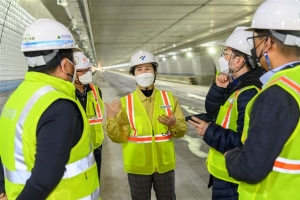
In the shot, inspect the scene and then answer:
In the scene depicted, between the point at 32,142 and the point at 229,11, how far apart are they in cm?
1108

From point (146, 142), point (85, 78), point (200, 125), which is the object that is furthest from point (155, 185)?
point (85, 78)

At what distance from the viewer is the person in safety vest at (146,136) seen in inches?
120

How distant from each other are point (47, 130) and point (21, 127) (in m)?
0.18

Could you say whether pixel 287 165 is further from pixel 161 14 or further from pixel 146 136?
pixel 161 14

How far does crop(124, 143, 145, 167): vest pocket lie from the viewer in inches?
120

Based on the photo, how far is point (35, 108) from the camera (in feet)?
5.42

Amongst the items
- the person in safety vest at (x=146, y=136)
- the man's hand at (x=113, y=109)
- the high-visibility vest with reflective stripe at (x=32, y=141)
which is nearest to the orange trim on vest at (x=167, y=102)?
the person in safety vest at (x=146, y=136)

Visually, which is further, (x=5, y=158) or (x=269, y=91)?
(x=5, y=158)

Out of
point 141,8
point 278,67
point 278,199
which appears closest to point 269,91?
point 278,67

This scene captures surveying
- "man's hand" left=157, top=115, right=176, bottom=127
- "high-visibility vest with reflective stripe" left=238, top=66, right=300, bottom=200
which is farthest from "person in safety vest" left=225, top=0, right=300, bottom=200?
"man's hand" left=157, top=115, right=176, bottom=127

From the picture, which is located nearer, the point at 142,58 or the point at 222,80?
the point at 222,80

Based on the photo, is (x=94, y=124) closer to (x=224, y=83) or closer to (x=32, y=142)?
(x=224, y=83)

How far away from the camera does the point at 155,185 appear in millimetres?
3158

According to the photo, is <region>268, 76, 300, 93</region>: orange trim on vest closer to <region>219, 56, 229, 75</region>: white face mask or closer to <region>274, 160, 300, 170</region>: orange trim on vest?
<region>274, 160, 300, 170</region>: orange trim on vest
